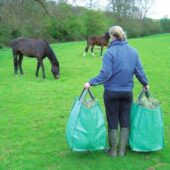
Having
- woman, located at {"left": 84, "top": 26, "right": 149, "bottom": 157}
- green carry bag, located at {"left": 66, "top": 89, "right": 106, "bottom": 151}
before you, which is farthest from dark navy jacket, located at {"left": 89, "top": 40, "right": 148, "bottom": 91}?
green carry bag, located at {"left": 66, "top": 89, "right": 106, "bottom": 151}

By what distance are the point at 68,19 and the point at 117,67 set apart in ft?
151

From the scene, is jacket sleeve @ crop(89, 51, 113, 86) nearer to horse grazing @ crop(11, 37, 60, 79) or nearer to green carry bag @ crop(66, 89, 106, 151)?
green carry bag @ crop(66, 89, 106, 151)

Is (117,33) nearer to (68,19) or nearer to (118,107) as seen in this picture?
(118,107)

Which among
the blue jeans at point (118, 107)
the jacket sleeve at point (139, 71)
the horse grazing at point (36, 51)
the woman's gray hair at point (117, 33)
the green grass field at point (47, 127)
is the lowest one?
the green grass field at point (47, 127)

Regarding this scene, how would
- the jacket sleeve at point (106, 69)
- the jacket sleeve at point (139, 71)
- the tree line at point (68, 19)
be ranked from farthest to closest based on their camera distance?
1. the tree line at point (68, 19)
2. the jacket sleeve at point (139, 71)
3. the jacket sleeve at point (106, 69)

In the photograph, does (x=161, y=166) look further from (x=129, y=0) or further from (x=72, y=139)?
(x=129, y=0)

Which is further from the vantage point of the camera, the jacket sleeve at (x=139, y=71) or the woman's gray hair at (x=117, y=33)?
the jacket sleeve at (x=139, y=71)

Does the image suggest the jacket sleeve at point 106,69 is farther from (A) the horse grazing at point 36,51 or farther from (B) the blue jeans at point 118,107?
(A) the horse grazing at point 36,51

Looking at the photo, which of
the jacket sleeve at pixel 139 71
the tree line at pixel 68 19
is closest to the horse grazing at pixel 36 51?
the jacket sleeve at pixel 139 71

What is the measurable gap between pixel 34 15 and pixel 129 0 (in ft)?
115

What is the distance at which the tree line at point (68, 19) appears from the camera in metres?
32.2

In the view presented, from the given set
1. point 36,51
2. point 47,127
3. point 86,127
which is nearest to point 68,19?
point 36,51

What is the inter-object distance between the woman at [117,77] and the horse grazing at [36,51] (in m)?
8.44

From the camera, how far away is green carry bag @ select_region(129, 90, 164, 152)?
5.45 m
